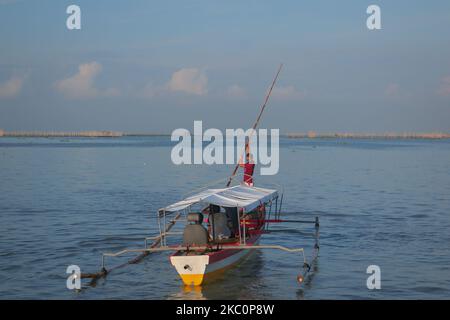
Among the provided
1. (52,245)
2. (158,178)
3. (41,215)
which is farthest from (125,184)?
(52,245)

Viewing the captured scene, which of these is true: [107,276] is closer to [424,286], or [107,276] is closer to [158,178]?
[424,286]

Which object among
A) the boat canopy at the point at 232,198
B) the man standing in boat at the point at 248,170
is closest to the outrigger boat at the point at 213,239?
the boat canopy at the point at 232,198

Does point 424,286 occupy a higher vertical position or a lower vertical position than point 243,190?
lower

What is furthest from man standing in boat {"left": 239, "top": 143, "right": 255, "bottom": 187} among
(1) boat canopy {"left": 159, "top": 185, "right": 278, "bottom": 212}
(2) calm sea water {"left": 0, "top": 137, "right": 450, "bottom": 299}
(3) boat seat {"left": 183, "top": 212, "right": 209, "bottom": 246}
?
(3) boat seat {"left": 183, "top": 212, "right": 209, "bottom": 246}

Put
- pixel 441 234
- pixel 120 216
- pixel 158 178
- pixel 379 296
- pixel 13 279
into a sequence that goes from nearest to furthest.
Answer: pixel 379 296
pixel 13 279
pixel 441 234
pixel 120 216
pixel 158 178

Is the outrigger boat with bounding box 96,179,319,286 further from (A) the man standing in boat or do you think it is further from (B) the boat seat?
(A) the man standing in boat

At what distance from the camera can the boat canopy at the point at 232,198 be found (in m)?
18.7

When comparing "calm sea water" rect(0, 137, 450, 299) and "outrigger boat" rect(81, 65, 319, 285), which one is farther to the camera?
"calm sea water" rect(0, 137, 450, 299)

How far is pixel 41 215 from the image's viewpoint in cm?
3234

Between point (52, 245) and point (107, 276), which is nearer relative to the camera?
point (107, 276)

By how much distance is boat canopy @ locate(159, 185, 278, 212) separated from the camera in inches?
736

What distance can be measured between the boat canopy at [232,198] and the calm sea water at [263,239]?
2.28 metres

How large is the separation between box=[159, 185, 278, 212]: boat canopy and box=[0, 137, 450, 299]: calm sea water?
7.49 feet

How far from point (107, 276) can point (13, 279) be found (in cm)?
288
